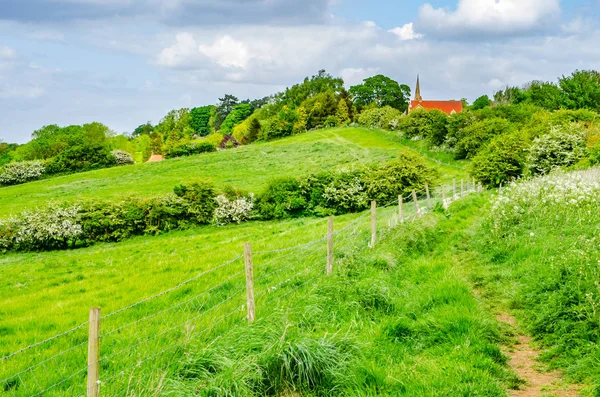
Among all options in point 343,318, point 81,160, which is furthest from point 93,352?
point 81,160

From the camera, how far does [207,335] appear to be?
6531mm

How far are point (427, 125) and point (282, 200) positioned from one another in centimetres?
3604

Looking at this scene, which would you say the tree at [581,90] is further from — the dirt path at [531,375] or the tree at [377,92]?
the dirt path at [531,375]

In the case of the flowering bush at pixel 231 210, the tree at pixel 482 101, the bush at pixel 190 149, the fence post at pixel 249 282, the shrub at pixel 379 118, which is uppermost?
the tree at pixel 482 101

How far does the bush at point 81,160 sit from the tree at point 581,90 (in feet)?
212

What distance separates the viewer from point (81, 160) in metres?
61.6

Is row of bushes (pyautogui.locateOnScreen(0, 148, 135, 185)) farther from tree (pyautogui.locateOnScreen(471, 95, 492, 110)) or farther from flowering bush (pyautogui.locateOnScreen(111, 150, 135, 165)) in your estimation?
tree (pyautogui.locateOnScreen(471, 95, 492, 110))

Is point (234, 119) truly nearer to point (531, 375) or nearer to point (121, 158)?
point (121, 158)

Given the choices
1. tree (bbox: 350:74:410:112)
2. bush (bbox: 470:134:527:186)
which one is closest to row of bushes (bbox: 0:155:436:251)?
bush (bbox: 470:134:527:186)

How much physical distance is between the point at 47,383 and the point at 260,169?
46.3 m

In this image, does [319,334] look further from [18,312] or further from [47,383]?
[18,312]

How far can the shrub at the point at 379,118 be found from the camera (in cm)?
7560

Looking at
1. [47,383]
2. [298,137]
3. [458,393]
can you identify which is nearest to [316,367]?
[458,393]

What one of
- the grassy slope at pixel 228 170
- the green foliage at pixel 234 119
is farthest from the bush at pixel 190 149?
the green foliage at pixel 234 119
